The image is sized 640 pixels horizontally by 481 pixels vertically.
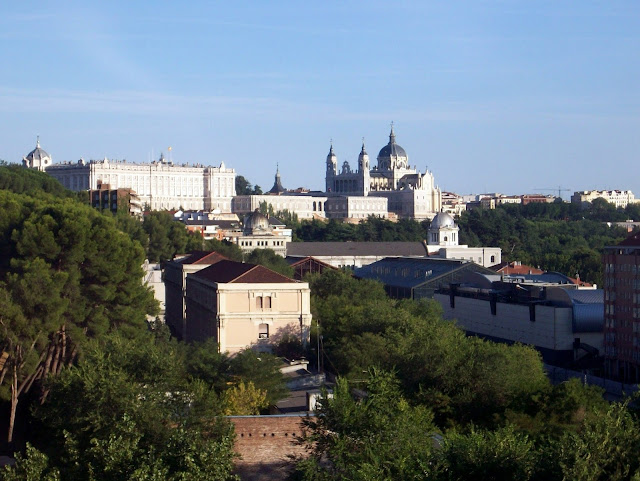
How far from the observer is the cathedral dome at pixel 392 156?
19050 centimetres

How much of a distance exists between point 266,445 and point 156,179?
145 meters

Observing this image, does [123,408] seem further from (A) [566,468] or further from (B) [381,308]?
(B) [381,308]

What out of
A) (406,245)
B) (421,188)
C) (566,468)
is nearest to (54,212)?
(566,468)

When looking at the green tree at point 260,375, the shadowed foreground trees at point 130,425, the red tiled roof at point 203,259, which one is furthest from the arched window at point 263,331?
the shadowed foreground trees at point 130,425

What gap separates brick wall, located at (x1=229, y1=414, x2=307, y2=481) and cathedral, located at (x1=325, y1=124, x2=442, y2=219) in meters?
153

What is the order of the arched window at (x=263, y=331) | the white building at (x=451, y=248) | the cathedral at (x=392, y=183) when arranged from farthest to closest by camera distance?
the cathedral at (x=392, y=183)
the white building at (x=451, y=248)
the arched window at (x=263, y=331)

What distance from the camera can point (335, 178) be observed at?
19112 cm

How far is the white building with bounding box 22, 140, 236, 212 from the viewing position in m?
155

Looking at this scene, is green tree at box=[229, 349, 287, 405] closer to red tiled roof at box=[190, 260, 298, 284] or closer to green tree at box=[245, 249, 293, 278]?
red tiled roof at box=[190, 260, 298, 284]

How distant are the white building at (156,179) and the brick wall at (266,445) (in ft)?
435

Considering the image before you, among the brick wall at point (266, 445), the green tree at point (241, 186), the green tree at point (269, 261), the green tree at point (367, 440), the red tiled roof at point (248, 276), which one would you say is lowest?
the brick wall at point (266, 445)

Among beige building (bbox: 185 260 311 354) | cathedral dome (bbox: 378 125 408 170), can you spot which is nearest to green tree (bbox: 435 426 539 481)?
beige building (bbox: 185 260 311 354)

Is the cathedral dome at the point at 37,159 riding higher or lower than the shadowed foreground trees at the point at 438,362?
higher

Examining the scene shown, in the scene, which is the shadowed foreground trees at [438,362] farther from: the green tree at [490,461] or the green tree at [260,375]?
the green tree at [490,461]
